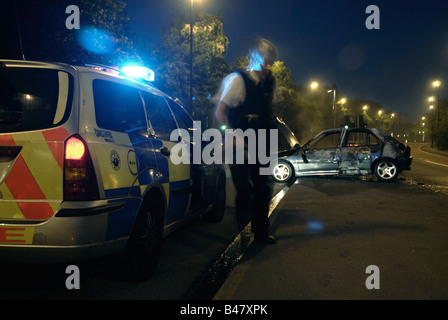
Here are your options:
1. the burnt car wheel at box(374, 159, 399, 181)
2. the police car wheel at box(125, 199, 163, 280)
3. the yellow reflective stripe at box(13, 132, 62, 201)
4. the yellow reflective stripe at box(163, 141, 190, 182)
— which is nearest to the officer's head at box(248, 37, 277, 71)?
the yellow reflective stripe at box(163, 141, 190, 182)

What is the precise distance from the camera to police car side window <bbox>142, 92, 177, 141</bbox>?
Answer: 13.9ft

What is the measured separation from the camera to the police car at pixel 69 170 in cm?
286

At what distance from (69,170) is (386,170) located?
1034cm

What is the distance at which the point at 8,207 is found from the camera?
2.88 m

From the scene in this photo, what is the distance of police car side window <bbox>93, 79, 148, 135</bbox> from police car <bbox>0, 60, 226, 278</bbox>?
0.01 metres

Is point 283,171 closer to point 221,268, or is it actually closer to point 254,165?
point 254,165

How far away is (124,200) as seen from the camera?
3191 mm

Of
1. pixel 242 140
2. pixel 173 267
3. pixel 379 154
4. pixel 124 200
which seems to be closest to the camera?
pixel 124 200

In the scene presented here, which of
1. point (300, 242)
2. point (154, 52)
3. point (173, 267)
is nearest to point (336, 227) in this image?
point (300, 242)

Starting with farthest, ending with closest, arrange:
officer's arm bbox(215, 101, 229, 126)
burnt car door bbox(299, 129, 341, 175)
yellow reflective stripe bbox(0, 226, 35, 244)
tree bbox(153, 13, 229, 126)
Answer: tree bbox(153, 13, 229, 126) → burnt car door bbox(299, 129, 341, 175) → officer's arm bbox(215, 101, 229, 126) → yellow reflective stripe bbox(0, 226, 35, 244)

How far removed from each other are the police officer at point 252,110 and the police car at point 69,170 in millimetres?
1150

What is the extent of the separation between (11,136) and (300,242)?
10.8ft

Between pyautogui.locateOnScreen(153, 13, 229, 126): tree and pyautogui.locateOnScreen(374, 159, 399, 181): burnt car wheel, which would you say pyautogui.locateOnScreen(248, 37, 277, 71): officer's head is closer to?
pyautogui.locateOnScreen(374, 159, 399, 181): burnt car wheel
